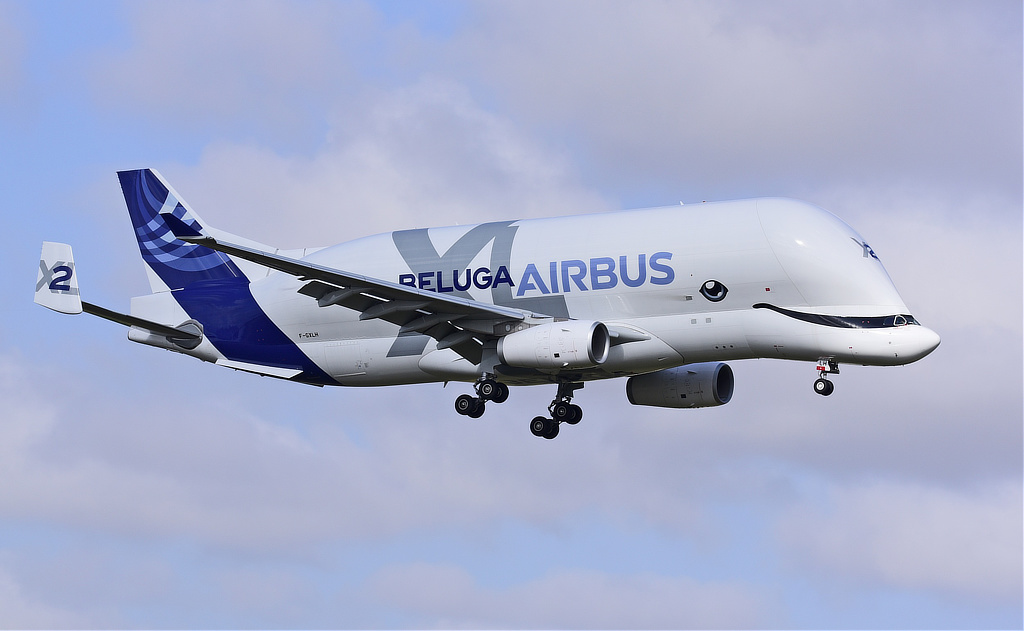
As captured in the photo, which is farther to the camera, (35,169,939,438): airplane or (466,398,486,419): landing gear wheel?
(466,398,486,419): landing gear wheel

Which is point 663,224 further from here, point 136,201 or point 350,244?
point 136,201

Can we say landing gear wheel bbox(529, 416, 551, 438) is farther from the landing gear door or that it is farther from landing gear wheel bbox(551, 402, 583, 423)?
the landing gear door

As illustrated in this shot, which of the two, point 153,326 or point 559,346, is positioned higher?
point 153,326

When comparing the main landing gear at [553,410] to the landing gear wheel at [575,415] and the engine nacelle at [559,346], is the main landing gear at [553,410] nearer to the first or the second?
the landing gear wheel at [575,415]

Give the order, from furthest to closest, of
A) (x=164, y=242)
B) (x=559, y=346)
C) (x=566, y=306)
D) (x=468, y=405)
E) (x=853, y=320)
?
(x=164, y=242)
(x=468, y=405)
(x=566, y=306)
(x=559, y=346)
(x=853, y=320)

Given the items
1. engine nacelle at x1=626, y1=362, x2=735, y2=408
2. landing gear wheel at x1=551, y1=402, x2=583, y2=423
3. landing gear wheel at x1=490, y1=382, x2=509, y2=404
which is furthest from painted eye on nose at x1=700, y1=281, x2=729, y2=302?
landing gear wheel at x1=551, y1=402, x2=583, y2=423

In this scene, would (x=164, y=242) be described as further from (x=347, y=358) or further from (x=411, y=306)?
(x=411, y=306)

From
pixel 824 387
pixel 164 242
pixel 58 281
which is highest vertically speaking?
pixel 164 242

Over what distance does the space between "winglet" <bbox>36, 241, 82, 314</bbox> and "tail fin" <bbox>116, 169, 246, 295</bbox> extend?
7817 mm

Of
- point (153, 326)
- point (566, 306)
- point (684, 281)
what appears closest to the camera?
point (684, 281)

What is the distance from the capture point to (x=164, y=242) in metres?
55.1

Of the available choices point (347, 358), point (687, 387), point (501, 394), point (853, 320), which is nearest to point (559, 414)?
point (501, 394)

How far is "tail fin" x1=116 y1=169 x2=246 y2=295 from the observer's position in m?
A: 53.7

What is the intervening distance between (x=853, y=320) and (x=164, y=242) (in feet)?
85.7
